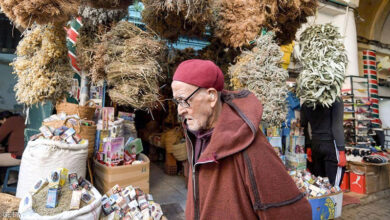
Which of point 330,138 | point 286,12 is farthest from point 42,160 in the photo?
point 330,138

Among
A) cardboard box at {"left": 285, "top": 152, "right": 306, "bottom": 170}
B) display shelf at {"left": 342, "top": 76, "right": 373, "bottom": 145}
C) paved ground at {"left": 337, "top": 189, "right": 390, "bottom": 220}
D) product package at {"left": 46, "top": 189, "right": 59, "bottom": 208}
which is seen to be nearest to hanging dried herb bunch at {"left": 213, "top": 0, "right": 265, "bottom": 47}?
product package at {"left": 46, "top": 189, "right": 59, "bottom": 208}

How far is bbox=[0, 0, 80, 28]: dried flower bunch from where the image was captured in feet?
6.41

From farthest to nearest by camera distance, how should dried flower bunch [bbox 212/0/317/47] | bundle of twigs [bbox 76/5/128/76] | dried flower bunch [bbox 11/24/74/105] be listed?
bundle of twigs [bbox 76/5/128/76] → dried flower bunch [bbox 212/0/317/47] → dried flower bunch [bbox 11/24/74/105]

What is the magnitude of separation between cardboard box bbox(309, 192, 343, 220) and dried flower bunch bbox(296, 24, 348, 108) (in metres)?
1.30

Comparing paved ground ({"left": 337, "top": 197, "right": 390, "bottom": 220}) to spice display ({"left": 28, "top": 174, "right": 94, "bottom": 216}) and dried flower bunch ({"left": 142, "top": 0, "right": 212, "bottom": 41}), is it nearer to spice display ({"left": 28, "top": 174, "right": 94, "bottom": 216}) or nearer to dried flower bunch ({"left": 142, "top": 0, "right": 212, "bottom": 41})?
dried flower bunch ({"left": 142, "top": 0, "right": 212, "bottom": 41})

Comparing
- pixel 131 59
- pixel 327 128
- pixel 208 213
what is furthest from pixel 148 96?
pixel 327 128

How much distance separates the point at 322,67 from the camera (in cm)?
298

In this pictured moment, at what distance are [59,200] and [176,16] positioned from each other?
7.96 ft

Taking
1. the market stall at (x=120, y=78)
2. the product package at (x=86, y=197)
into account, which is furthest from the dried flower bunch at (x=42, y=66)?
the product package at (x=86, y=197)

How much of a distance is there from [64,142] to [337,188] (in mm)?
3840

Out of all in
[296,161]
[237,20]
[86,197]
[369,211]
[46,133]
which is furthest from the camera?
[296,161]

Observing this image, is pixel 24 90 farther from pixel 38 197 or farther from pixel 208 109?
pixel 208 109

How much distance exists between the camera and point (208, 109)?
1.26m

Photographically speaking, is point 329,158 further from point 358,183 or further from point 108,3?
point 108,3
